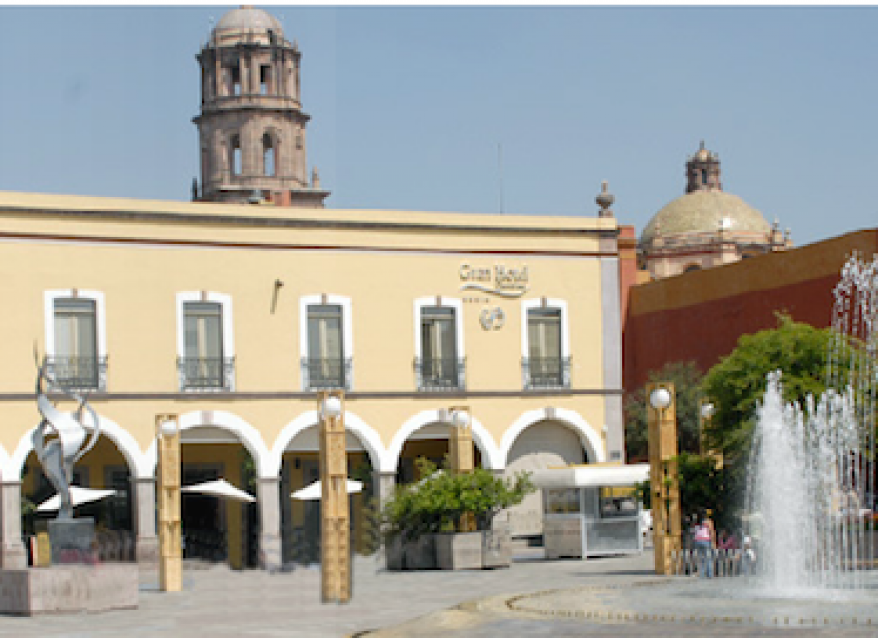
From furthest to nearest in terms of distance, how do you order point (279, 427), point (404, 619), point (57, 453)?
point (279, 427) < point (57, 453) < point (404, 619)

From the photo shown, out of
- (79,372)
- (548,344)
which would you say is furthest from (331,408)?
(548,344)

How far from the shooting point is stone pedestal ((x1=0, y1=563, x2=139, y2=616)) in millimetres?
19375

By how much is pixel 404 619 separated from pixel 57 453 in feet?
18.7

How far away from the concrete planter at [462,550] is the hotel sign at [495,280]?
776 cm

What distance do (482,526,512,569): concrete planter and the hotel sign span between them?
7626mm

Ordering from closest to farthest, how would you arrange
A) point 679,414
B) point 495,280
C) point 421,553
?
point 421,553 < point 495,280 < point 679,414

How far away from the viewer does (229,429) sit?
31016mm

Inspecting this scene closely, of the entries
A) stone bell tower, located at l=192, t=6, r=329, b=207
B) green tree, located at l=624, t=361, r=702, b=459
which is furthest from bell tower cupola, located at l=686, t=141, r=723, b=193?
green tree, located at l=624, t=361, r=702, b=459

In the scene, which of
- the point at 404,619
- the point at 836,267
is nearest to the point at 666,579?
the point at 404,619

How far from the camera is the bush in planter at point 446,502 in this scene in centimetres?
2655

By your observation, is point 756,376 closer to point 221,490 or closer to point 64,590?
point 221,490

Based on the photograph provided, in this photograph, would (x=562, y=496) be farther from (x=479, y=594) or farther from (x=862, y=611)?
(x=862, y=611)

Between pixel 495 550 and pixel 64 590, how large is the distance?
29.3 ft

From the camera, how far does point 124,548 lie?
30109 millimetres
